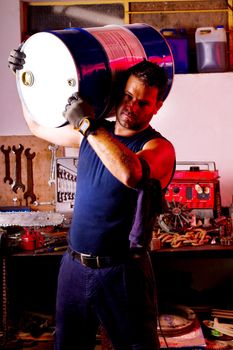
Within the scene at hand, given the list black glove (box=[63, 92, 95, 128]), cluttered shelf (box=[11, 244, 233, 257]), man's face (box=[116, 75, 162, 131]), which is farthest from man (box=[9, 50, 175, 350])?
cluttered shelf (box=[11, 244, 233, 257])

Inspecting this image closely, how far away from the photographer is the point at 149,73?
2.01 metres

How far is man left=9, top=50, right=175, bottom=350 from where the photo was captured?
6.74ft

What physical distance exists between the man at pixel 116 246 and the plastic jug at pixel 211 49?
2277 millimetres

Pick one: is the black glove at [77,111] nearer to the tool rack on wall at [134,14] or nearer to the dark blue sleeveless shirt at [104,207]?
the dark blue sleeveless shirt at [104,207]

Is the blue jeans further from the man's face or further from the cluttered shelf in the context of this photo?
the cluttered shelf

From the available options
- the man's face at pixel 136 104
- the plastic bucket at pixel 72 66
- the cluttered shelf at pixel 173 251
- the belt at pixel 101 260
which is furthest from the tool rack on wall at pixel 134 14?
the belt at pixel 101 260

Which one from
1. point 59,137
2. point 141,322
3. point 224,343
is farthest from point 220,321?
point 59,137

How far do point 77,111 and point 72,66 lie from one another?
175mm

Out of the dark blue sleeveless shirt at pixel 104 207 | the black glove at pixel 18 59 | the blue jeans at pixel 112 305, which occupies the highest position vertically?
the black glove at pixel 18 59

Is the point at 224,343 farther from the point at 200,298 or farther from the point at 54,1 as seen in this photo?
the point at 54,1

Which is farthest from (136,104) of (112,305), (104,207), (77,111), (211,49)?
(211,49)

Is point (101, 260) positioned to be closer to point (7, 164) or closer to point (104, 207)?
point (104, 207)

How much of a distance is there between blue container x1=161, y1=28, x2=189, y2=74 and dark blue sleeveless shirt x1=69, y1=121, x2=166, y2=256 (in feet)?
7.49

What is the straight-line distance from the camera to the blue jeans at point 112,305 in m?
2.12
